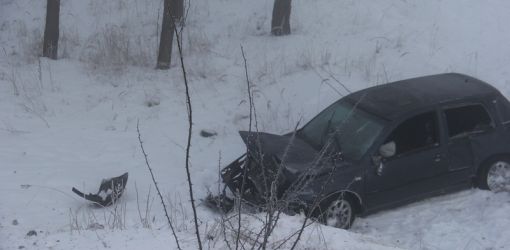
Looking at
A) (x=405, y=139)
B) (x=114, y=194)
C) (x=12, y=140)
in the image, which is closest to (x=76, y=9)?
(x=12, y=140)

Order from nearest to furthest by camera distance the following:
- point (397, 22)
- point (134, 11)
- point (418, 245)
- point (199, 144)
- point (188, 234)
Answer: point (188, 234), point (418, 245), point (199, 144), point (397, 22), point (134, 11)

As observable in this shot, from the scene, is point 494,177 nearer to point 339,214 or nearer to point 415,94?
point 415,94

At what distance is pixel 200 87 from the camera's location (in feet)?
38.9

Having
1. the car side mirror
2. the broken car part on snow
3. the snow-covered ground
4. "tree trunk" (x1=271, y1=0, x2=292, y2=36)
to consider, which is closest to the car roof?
the car side mirror

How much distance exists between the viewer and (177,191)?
867 cm

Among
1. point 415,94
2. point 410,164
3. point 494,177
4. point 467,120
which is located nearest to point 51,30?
point 415,94

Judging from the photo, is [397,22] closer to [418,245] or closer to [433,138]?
[433,138]

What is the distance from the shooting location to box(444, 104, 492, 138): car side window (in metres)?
8.02

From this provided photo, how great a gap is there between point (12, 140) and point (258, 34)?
18.1 feet

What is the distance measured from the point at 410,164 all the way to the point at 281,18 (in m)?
5.90

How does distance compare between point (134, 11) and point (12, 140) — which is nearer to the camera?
point (12, 140)

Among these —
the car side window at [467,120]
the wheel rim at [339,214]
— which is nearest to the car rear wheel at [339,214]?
the wheel rim at [339,214]

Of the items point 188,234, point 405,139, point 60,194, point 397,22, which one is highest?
point 397,22

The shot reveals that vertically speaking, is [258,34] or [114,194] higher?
[258,34]
